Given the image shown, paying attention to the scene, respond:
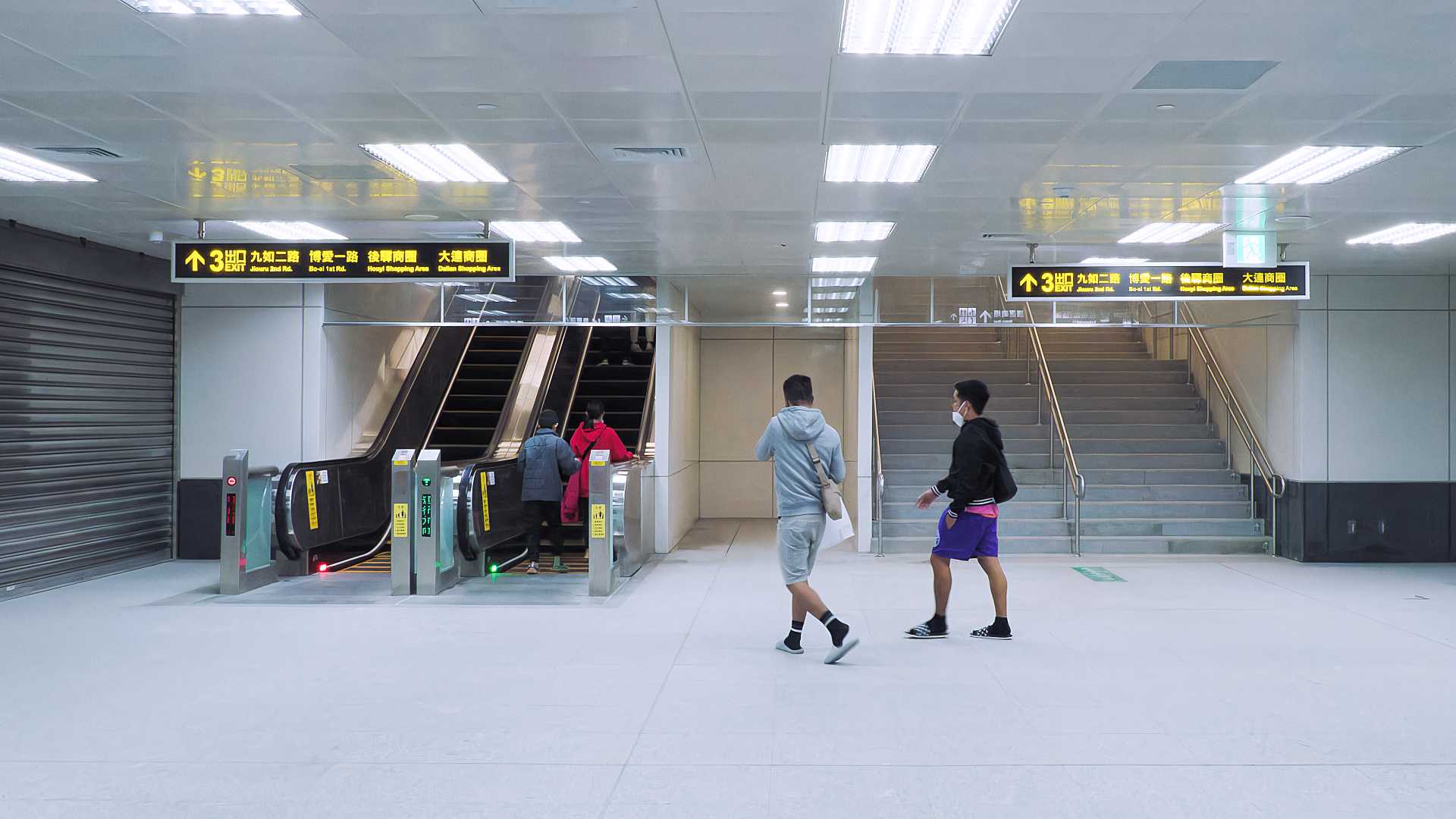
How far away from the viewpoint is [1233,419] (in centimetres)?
1233

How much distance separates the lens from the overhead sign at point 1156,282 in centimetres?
862

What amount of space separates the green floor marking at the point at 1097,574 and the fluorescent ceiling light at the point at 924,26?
607 centimetres

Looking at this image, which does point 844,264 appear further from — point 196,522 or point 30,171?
point 196,522

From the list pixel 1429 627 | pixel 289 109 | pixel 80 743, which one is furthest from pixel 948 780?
pixel 1429 627

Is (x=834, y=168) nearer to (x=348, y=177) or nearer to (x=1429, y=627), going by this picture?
(x=348, y=177)

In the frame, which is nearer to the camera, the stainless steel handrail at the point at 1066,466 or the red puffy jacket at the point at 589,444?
the red puffy jacket at the point at 589,444

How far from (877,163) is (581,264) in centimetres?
502

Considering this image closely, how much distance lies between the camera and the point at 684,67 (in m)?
4.69

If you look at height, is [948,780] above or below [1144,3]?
below

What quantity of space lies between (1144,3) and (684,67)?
1992 mm

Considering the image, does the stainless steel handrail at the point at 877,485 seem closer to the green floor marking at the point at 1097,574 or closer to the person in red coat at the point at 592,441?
the green floor marking at the point at 1097,574

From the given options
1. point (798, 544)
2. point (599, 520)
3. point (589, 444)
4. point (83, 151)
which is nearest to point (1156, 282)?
point (798, 544)

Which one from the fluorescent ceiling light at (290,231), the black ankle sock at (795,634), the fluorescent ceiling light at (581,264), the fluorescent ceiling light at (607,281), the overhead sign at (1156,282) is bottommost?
the black ankle sock at (795,634)

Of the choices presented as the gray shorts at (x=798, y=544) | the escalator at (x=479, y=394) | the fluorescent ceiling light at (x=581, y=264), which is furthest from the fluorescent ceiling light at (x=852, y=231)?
the escalator at (x=479, y=394)
